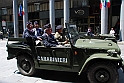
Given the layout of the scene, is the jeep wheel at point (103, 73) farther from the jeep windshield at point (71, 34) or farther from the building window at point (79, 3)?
the building window at point (79, 3)

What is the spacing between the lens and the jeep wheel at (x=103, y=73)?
14.8 ft

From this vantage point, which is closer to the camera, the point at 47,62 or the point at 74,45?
the point at 74,45

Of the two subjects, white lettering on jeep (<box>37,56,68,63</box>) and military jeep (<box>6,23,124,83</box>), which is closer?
military jeep (<box>6,23,124,83</box>)

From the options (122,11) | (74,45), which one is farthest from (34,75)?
(122,11)

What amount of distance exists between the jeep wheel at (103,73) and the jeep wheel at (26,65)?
6.86 ft

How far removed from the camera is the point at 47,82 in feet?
17.2

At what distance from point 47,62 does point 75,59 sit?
3.19 feet

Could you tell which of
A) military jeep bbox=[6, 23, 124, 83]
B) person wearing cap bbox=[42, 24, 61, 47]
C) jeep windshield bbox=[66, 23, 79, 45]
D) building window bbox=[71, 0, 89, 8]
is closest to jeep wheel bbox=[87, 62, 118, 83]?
military jeep bbox=[6, 23, 124, 83]

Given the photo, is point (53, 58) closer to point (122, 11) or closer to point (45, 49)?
point (45, 49)

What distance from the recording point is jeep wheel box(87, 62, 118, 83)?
4.51 meters

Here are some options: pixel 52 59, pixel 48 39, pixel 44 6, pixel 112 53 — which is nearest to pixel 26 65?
pixel 52 59

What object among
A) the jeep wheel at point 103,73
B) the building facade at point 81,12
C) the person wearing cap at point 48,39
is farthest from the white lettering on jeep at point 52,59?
the building facade at point 81,12

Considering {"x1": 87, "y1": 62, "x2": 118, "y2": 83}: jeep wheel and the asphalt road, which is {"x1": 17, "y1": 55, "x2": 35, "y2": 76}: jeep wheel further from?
{"x1": 87, "y1": 62, "x2": 118, "y2": 83}: jeep wheel

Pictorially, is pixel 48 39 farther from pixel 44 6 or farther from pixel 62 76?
pixel 44 6
